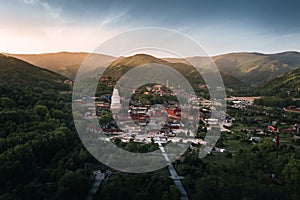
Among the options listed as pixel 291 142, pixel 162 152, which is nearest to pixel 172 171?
pixel 162 152

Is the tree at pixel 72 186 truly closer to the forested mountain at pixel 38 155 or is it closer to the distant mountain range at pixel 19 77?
the forested mountain at pixel 38 155

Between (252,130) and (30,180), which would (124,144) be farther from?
(252,130)

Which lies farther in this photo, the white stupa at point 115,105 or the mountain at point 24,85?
the white stupa at point 115,105

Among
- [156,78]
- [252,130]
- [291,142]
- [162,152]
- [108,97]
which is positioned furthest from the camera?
[156,78]

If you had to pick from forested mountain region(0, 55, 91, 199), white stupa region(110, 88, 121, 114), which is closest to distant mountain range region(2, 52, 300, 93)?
white stupa region(110, 88, 121, 114)

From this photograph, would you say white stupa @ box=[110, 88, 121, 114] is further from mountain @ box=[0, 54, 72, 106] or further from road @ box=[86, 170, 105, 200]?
road @ box=[86, 170, 105, 200]

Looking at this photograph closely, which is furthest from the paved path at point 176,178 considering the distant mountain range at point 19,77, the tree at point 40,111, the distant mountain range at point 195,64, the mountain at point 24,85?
the distant mountain range at point 19,77

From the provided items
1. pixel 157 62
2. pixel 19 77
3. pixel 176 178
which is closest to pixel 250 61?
pixel 157 62

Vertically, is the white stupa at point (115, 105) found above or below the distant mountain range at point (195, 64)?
below

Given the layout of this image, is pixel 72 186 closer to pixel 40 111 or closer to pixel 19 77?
pixel 40 111

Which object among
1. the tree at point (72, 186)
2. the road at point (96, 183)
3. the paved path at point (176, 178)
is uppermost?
the tree at point (72, 186)

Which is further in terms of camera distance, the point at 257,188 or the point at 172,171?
the point at 172,171
